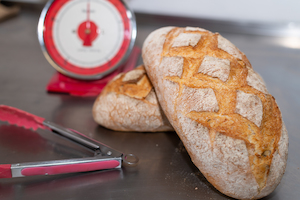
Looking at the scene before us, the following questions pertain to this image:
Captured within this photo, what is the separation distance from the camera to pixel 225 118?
0.81 metres

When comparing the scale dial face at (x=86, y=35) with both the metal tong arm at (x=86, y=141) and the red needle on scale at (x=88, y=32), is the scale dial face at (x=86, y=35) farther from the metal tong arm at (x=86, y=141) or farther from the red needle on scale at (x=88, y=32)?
the metal tong arm at (x=86, y=141)

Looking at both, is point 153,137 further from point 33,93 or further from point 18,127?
point 33,93

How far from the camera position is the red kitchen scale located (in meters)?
1.29

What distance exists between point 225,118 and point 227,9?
1666mm

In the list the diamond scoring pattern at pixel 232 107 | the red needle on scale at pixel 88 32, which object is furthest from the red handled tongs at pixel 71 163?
the red needle on scale at pixel 88 32

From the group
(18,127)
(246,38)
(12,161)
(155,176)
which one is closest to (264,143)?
(155,176)

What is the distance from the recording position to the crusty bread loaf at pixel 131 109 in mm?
1102

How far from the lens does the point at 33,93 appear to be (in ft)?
4.56

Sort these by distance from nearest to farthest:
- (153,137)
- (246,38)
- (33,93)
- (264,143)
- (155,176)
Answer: (264,143) → (155,176) → (153,137) → (33,93) → (246,38)

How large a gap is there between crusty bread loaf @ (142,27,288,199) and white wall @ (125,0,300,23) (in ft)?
4.52

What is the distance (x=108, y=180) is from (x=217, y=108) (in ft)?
1.27

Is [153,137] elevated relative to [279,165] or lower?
lower

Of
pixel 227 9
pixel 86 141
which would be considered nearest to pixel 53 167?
pixel 86 141

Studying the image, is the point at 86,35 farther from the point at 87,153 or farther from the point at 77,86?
the point at 87,153
